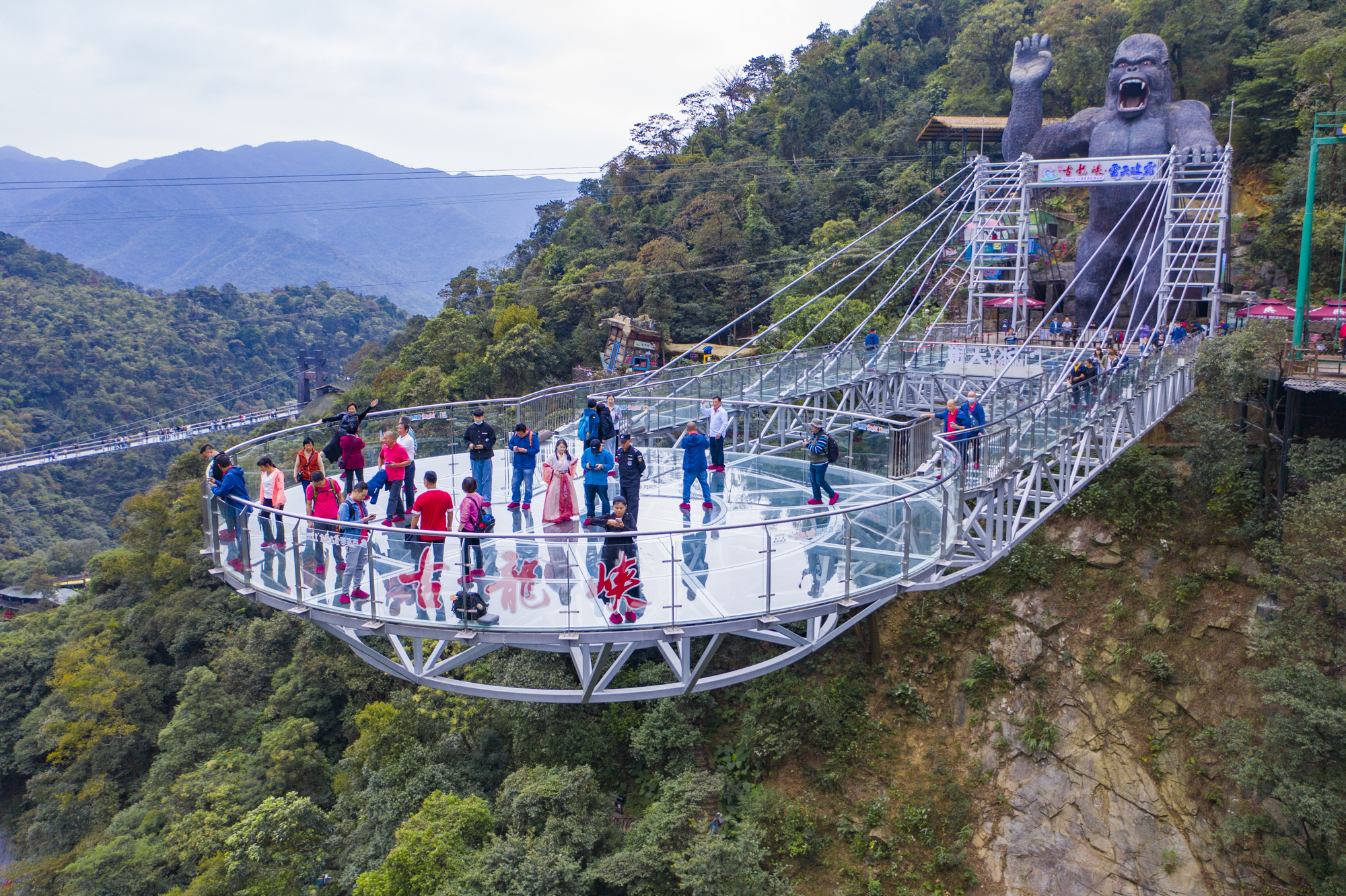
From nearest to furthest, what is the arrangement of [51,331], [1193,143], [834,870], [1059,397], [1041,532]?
1. [1059,397]
2. [834,870]
3. [1041,532]
4. [1193,143]
5. [51,331]

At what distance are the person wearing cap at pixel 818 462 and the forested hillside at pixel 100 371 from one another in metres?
57.7

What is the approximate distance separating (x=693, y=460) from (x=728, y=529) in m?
3.15

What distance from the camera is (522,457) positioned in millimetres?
11359

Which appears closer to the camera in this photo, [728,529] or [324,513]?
[728,529]

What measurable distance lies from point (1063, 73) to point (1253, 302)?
17.8 meters

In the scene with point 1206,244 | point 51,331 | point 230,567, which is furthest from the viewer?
point 51,331

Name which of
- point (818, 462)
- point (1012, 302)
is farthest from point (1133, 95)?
point (818, 462)

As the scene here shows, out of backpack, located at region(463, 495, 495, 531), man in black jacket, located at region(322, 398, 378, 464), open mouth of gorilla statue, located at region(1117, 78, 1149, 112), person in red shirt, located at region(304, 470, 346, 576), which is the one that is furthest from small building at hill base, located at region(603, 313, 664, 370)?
backpack, located at region(463, 495, 495, 531)

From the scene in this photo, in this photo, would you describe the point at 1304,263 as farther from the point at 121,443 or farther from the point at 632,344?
the point at 121,443

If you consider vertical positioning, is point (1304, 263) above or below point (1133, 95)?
below

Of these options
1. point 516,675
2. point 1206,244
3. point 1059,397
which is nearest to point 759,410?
point 1059,397

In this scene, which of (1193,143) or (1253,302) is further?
(1253,302)

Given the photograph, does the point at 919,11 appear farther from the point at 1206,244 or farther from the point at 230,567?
the point at 230,567

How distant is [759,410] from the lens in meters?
18.5
